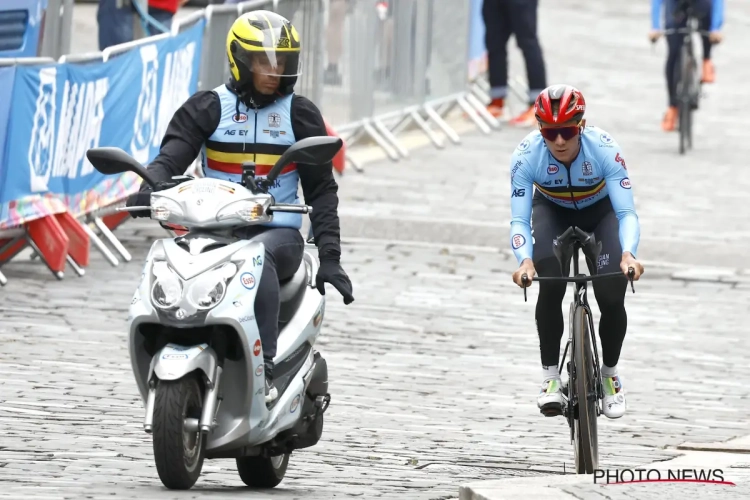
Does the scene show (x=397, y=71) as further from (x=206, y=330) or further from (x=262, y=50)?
(x=206, y=330)

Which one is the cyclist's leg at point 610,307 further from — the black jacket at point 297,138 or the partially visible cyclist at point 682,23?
the partially visible cyclist at point 682,23

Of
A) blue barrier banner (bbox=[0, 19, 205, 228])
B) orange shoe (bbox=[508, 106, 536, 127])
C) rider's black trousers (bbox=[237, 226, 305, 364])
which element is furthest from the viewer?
orange shoe (bbox=[508, 106, 536, 127])

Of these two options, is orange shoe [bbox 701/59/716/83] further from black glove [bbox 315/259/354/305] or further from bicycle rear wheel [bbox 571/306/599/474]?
black glove [bbox 315/259/354/305]

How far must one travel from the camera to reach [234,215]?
6770mm

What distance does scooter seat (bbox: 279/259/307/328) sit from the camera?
7.20 meters

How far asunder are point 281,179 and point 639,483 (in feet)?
6.18

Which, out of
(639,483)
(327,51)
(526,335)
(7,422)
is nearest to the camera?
(639,483)

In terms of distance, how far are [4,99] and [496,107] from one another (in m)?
11.5

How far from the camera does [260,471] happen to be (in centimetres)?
724

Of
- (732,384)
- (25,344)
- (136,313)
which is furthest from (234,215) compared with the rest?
(732,384)

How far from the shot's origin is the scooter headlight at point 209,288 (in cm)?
658

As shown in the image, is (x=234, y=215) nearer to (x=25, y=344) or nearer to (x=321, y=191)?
(x=321, y=191)

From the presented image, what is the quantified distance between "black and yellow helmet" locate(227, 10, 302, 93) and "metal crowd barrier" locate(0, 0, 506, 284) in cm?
592

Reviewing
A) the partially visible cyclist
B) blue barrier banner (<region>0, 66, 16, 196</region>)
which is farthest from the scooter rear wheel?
the partially visible cyclist
